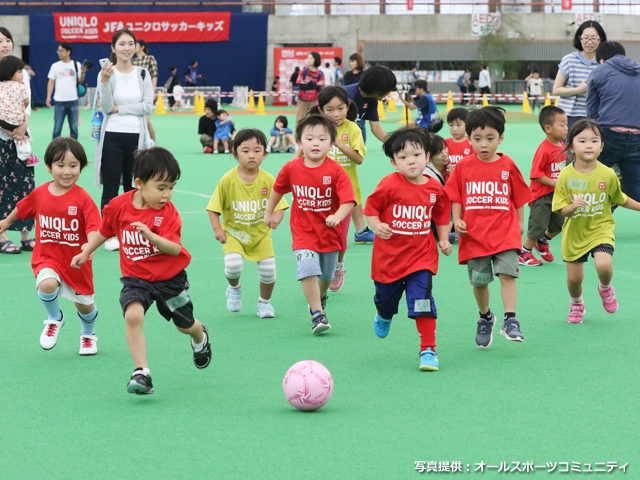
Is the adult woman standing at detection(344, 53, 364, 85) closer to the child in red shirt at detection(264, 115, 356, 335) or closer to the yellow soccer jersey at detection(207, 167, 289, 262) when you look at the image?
the yellow soccer jersey at detection(207, 167, 289, 262)

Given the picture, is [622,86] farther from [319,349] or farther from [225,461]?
[225,461]

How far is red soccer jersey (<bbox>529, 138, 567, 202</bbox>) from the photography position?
30.5 ft

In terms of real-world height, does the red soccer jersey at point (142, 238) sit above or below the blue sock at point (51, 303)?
above

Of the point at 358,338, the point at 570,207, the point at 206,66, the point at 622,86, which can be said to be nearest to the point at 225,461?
the point at 358,338

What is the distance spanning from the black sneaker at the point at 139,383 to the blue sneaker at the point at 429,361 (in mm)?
1586

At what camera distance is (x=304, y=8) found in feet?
161

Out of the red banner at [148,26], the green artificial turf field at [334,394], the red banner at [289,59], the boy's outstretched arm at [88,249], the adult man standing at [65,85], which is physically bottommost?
the green artificial turf field at [334,394]

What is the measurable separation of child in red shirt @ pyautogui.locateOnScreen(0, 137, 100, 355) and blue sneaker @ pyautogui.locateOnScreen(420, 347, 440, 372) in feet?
6.73

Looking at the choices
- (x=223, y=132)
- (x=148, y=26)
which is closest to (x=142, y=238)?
(x=223, y=132)

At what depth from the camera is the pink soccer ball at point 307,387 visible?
16.5 feet

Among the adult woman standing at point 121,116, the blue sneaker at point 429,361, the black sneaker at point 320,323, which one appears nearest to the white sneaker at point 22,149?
the adult woman standing at point 121,116

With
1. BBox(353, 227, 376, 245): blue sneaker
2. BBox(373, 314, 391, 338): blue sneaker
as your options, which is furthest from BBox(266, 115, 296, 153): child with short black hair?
BBox(373, 314, 391, 338): blue sneaker

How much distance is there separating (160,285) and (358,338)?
1728 millimetres

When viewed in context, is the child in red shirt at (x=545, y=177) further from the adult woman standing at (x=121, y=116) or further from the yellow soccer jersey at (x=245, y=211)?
the adult woman standing at (x=121, y=116)
